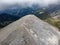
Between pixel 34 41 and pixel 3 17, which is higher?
pixel 34 41

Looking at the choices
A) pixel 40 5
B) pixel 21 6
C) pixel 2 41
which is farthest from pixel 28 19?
pixel 40 5

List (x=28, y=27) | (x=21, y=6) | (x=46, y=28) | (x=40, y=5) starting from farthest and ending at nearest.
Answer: (x=40, y=5) < (x=21, y=6) < (x=46, y=28) < (x=28, y=27)

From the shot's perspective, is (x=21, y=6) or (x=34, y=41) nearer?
(x=34, y=41)

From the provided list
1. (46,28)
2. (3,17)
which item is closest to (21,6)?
(3,17)

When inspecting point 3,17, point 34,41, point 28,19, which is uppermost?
point 28,19

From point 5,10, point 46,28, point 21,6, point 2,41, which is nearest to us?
point 2,41

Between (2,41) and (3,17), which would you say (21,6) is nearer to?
(3,17)
